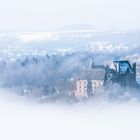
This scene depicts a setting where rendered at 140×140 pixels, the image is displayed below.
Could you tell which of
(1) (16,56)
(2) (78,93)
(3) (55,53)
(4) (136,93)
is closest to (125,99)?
(4) (136,93)

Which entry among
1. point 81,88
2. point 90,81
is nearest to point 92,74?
point 90,81

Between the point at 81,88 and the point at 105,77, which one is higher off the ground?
the point at 105,77

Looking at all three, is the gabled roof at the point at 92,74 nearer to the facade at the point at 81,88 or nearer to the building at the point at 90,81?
the building at the point at 90,81

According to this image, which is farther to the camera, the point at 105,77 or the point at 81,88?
the point at 105,77

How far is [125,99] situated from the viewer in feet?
32.1

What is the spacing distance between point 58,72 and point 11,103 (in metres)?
1.28

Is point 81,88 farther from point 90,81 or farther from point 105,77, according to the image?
point 105,77

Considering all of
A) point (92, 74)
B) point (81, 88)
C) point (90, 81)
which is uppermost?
point (92, 74)

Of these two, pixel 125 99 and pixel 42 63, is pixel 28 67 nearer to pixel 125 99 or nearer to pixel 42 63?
pixel 42 63

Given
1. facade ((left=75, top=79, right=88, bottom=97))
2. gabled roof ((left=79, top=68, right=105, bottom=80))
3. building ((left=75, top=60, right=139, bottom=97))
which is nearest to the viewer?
facade ((left=75, top=79, right=88, bottom=97))

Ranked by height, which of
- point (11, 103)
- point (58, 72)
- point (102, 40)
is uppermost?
point (102, 40)

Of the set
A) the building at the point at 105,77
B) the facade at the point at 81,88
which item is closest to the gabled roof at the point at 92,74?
the building at the point at 105,77

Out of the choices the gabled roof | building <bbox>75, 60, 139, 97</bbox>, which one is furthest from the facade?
the gabled roof

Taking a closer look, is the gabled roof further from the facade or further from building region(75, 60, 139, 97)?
the facade
